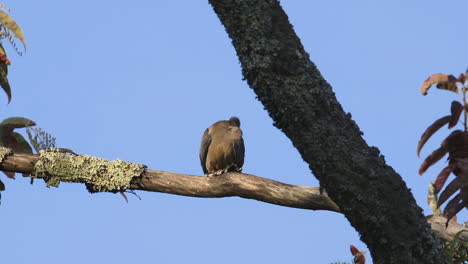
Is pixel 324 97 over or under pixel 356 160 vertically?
over

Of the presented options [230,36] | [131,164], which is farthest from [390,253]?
[131,164]

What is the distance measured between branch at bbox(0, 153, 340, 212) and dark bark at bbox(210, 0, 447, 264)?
1.77 metres

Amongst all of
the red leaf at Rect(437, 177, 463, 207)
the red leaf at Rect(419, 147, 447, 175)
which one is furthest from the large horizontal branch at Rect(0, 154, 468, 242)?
the red leaf at Rect(437, 177, 463, 207)

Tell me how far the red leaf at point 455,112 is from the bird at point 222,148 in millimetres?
4437

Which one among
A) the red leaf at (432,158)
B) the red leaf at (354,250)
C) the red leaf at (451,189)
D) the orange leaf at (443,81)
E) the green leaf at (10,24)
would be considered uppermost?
the green leaf at (10,24)

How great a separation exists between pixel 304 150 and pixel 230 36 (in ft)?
1.54

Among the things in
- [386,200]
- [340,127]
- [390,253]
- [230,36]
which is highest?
[230,36]

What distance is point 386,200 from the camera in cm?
235

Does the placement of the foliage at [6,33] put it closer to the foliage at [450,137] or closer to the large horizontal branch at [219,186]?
the large horizontal branch at [219,186]

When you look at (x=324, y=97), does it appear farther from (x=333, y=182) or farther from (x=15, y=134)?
(x=15, y=134)

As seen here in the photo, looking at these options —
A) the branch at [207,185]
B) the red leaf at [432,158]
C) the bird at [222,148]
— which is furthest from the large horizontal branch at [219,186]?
the bird at [222,148]

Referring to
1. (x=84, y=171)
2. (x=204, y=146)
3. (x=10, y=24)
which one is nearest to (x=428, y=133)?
(x=84, y=171)

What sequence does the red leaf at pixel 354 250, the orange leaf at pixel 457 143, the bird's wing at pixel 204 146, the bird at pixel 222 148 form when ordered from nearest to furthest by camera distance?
1. the orange leaf at pixel 457 143
2. the red leaf at pixel 354 250
3. the bird at pixel 222 148
4. the bird's wing at pixel 204 146

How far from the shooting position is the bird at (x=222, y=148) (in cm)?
736
